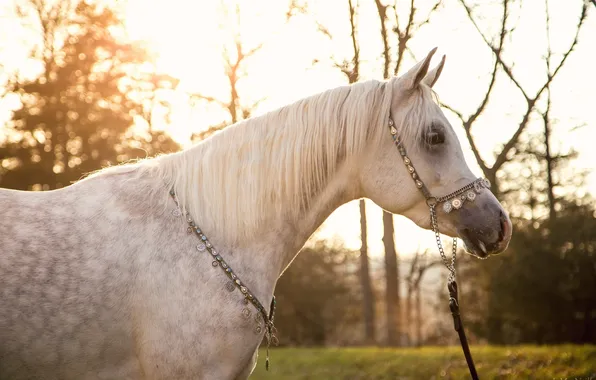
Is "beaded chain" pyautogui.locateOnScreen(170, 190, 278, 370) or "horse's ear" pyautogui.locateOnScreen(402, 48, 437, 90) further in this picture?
"horse's ear" pyautogui.locateOnScreen(402, 48, 437, 90)

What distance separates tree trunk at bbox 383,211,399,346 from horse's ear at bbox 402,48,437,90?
1113 centimetres

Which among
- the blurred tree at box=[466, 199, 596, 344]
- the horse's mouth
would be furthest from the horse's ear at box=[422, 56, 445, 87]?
the blurred tree at box=[466, 199, 596, 344]

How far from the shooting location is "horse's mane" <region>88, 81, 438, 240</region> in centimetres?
332

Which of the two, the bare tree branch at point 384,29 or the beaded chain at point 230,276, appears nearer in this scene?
the beaded chain at point 230,276

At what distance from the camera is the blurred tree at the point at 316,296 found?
82.0ft

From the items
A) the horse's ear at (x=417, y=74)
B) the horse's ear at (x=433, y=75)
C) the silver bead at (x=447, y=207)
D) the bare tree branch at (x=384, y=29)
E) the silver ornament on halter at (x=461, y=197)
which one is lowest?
the silver bead at (x=447, y=207)

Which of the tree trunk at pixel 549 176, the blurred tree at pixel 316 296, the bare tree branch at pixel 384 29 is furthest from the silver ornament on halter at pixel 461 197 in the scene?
the blurred tree at pixel 316 296

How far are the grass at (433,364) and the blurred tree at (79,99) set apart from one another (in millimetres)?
12107

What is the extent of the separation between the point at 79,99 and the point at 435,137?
21407 millimetres

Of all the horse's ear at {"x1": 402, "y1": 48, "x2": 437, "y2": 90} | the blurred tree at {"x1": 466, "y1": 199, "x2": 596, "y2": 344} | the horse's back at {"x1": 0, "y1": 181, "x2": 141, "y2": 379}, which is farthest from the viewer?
the blurred tree at {"x1": 466, "y1": 199, "x2": 596, "y2": 344}

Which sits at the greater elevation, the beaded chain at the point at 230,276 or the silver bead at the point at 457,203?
the silver bead at the point at 457,203

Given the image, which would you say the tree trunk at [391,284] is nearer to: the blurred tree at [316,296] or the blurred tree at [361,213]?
the blurred tree at [361,213]

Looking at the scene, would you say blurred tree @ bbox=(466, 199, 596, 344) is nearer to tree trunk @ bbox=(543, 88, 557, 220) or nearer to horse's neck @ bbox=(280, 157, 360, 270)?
tree trunk @ bbox=(543, 88, 557, 220)

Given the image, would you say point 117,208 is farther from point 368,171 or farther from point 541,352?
point 541,352
